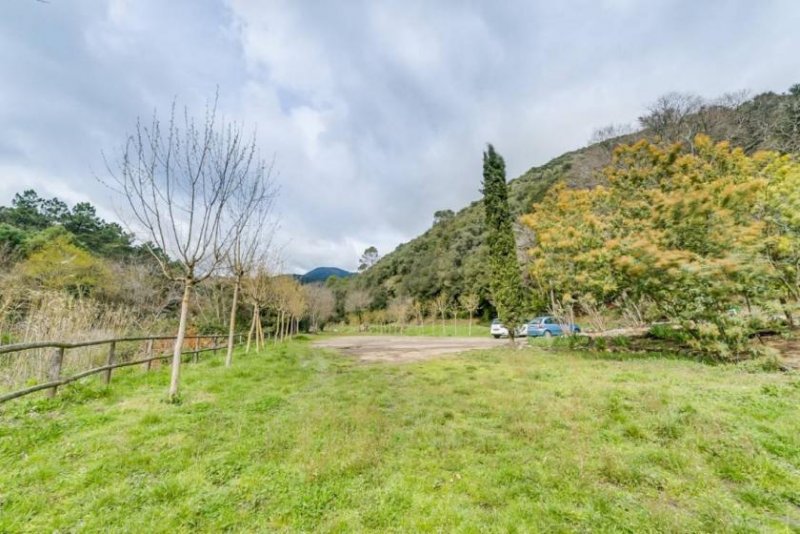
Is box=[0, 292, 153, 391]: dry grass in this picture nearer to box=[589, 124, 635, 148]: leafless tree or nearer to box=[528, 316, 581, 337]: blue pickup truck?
box=[528, 316, 581, 337]: blue pickup truck

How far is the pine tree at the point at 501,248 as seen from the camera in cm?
1479

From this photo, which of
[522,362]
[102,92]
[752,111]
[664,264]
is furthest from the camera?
[752,111]

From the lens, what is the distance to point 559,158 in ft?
162

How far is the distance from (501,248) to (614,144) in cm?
1875

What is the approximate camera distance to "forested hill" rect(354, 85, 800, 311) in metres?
22.5

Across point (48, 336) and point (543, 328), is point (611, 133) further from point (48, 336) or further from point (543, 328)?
point (48, 336)

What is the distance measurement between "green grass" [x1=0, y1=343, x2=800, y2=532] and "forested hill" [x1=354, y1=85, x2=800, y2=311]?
14.3 m

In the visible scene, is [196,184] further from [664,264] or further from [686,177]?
[686,177]

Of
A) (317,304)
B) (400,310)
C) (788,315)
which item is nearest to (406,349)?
(788,315)

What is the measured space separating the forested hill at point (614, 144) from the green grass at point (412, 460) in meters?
14.3

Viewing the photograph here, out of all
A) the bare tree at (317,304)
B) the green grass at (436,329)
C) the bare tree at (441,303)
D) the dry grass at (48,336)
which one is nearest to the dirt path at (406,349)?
the dry grass at (48,336)

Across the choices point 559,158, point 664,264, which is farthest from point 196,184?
point 559,158

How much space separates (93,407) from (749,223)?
1453 cm

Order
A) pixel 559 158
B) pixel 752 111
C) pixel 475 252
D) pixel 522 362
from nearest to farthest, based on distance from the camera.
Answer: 1. pixel 522 362
2. pixel 752 111
3. pixel 475 252
4. pixel 559 158
